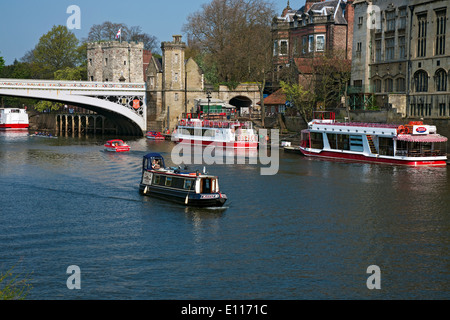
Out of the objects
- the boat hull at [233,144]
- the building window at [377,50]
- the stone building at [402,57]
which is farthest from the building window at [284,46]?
the building window at [377,50]

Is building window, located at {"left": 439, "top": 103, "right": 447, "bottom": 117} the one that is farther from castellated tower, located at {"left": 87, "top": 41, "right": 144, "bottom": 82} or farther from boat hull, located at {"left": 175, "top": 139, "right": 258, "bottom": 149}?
castellated tower, located at {"left": 87, "top": 41, "right": 144, "bottom": 82}

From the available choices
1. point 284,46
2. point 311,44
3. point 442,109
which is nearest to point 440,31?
point 442,109

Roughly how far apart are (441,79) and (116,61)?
73.0 m

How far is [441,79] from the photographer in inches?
2591

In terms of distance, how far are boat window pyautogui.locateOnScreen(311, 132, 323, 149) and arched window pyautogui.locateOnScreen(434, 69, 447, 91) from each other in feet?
44.0

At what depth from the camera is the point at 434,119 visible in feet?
213

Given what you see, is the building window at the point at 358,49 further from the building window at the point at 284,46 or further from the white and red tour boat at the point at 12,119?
the white and red tour boat at the point at 12,119

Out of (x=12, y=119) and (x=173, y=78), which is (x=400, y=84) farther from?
(x=12, y=119)

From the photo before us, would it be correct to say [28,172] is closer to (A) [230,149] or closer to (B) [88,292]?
(A) [230,149]

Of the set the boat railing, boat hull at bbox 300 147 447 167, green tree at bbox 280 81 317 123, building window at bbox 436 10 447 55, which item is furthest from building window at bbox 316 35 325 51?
building window at bbox 436 10 447 55

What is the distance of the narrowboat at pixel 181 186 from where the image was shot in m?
41.0

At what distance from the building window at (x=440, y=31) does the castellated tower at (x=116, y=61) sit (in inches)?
2818
